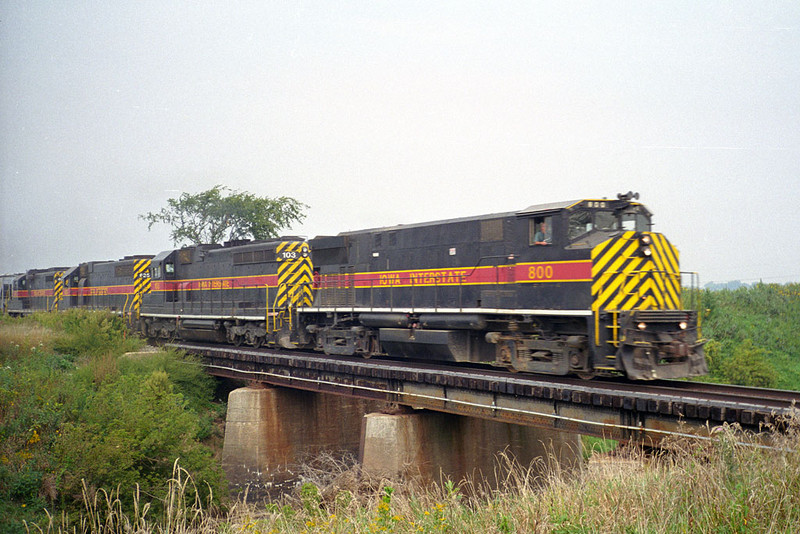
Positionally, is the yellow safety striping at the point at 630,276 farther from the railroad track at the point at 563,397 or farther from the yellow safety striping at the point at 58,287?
the yellow safety striping at the point at 58,287

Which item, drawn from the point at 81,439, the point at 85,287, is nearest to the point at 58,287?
the point at 85,287

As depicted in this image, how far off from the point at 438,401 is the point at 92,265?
881 inches

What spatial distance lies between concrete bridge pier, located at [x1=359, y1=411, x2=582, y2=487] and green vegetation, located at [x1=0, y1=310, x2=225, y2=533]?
3.06 m

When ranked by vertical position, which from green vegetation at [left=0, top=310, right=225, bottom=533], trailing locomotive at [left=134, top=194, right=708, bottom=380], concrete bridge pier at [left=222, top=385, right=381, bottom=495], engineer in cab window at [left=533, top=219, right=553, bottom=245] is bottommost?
concrete bridge pier at [left=222, top=385, right=381, bottom=495]

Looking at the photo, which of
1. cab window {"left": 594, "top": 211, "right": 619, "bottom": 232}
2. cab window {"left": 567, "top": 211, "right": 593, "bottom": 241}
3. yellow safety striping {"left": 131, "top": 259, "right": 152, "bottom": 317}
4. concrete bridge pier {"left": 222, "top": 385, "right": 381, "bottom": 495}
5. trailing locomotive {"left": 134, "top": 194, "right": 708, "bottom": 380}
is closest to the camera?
trailing locomotive {"left": 134, "top": 194, "right": 708, "bottom": 380}

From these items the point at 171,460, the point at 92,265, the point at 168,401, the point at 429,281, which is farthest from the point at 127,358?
the point at 92,265

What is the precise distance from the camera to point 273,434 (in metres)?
17.1

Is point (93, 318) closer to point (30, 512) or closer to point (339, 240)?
point (339, 240)

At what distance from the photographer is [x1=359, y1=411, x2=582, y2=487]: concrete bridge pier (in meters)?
12.6

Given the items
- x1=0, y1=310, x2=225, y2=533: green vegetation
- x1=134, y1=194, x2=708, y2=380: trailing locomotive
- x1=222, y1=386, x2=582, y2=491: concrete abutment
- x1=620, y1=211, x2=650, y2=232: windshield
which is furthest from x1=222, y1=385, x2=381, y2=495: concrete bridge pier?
x1=620, y1=211, x2=650, y2=232: windshield

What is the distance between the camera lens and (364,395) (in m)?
13.8

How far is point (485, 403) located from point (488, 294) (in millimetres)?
2265

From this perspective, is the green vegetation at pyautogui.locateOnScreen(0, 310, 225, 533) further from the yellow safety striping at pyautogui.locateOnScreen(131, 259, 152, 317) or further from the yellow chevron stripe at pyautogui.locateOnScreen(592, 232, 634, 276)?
the yellow safety striping at pyautogui.locateOnScreen(131, 259, 152, 317)

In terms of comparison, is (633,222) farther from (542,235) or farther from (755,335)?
(755,335)
